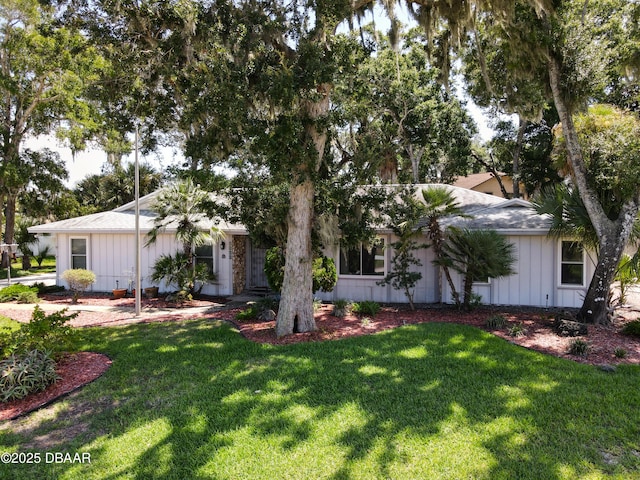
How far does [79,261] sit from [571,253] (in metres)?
16.3

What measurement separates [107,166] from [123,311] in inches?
882

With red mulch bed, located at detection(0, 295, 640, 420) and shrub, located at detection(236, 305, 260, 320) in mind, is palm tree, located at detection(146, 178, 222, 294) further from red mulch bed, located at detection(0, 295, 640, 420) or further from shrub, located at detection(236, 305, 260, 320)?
shrub, located at detection(236, 305, 260, 320)

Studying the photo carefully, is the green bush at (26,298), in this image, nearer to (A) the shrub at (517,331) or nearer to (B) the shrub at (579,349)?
(A) the shrub at (517,331)

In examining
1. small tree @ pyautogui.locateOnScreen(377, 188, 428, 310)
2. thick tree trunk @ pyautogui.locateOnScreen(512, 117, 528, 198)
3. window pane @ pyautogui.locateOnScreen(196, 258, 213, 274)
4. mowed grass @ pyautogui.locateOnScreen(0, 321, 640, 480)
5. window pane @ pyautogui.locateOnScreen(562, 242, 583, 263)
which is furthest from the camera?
thick tree trunk @ pyautogui.locateOnScreen(512, 117, 528, 198)

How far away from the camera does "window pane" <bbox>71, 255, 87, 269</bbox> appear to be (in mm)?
15141

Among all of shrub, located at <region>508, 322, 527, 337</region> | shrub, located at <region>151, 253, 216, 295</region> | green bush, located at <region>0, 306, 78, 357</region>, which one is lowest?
shrub, located at <region>508, 322, 527, 337</region>

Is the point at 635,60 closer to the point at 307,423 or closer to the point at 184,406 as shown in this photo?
the point at 307,423

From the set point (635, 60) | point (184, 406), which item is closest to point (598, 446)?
point (184, 406)

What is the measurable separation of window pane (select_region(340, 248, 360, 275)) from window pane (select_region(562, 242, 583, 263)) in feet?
18.8

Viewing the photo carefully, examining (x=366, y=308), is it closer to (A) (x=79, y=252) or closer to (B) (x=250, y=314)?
(B) (x=250, y=314)

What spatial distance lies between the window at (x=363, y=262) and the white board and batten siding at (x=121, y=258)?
408 cm

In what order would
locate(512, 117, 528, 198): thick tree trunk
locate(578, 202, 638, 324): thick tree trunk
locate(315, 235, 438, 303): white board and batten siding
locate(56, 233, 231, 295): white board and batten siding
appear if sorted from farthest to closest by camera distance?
locate(512, 117, 528, 198): thick tree trunk, locate(56, 233, 231, 295): white board and batten siding, locate(315, 235, 438, 303): white board and batten siding, locate(578, 202, 638, 324): thick tree trunk

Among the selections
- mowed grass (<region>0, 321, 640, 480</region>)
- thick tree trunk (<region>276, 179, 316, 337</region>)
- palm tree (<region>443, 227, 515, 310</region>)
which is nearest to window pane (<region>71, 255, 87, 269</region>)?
mowed grass (<region>0, 321, 640, 480</region>)

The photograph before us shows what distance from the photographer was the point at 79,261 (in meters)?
15.2
